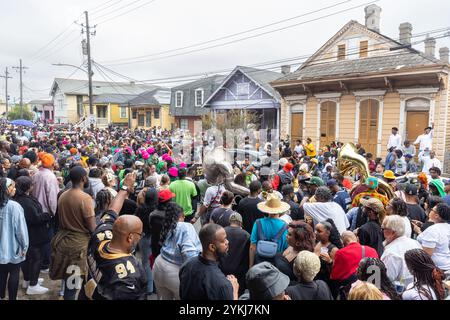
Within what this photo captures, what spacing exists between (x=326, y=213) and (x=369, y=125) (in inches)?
504

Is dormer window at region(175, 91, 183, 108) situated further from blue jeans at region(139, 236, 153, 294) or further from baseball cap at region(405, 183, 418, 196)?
baseball cap at region(405, 183, 418, 196)

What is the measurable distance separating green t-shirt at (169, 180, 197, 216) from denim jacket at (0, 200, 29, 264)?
235cm

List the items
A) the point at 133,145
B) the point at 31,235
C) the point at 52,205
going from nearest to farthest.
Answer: the point at 31,235 → the point at 52,205 → the point at 133,145

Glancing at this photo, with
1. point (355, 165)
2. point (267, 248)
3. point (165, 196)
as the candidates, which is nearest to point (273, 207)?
point (267, 248)

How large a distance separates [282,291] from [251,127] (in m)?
19.8

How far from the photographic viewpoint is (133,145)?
1430cm

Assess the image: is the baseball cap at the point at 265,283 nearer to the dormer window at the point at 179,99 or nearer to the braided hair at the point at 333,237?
the braided hair at the point at 333,237

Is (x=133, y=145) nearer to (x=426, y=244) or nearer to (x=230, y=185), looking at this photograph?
(x=230, y=185)

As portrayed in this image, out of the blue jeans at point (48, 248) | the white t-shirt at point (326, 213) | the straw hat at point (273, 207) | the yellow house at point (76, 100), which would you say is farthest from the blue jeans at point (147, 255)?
the yellow house at point (76, 100)

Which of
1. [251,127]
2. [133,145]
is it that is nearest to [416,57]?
[251,127]

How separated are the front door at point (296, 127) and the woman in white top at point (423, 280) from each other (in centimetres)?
1623

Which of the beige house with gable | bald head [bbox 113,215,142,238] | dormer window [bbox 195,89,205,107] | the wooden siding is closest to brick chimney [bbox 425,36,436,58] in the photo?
the beige house with gable

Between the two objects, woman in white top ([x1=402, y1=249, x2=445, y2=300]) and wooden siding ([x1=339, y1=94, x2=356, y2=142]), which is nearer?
woman in white top ([x1=402, y1=249, x2=445, y2=300])

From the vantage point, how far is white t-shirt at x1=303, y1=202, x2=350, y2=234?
436 centimetres
